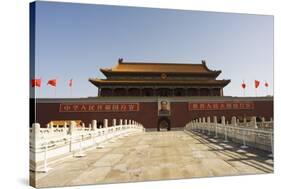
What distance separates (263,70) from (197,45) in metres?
1.77

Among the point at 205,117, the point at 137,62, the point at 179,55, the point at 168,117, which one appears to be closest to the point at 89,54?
the point at 137,62

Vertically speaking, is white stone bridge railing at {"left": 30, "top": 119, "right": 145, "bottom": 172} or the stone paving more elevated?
white stone bridge railing at {"left": 30, "top": 119, "right": 145, "bottom": 172}

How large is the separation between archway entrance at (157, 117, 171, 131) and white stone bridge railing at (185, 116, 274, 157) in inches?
25.1

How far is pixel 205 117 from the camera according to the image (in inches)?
463

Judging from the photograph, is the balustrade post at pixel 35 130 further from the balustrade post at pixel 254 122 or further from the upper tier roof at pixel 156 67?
the balustrade post at pixel 254 122

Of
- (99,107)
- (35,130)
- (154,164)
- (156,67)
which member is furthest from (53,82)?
(156,67)

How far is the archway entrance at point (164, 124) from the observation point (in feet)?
37.6

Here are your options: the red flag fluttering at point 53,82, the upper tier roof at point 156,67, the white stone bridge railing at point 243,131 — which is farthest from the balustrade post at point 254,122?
the red flag fluttering at point 53,82

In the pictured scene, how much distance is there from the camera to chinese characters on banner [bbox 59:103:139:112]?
345 inches

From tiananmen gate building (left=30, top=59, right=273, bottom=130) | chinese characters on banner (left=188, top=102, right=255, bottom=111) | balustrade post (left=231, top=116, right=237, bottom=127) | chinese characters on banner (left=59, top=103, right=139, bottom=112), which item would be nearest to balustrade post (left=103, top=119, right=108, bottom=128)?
tiananmen gate building (left=30, top=59, right=273, bottom=130)

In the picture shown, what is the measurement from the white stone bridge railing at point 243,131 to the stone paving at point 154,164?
0.96 feet

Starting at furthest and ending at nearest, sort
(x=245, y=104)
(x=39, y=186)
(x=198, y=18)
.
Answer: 1. (x=245, y=104)
2. (x=198, y=18)
3. (x=39, y=186)

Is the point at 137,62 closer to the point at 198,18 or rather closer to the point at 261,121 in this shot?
the point at 198,18

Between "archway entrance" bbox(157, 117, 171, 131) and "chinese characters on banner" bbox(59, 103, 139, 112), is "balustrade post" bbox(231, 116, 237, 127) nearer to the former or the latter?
"archway entrance" bbox(157, 117, 171, 131)
